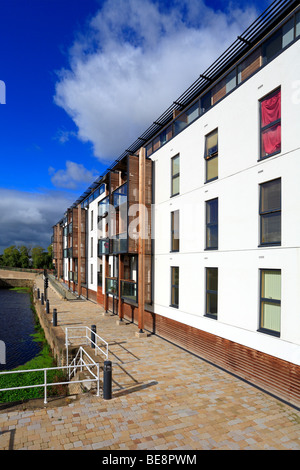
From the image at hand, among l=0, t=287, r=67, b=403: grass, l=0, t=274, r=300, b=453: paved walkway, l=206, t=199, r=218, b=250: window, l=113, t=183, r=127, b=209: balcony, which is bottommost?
l=0, t=287, r=67, b=403: grass

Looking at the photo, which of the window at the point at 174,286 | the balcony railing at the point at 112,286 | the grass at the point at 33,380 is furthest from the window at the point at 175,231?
the grass at the point at 33,380

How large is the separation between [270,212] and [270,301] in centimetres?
253

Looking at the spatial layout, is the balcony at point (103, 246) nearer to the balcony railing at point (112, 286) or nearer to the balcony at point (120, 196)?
the balcony railing at point (112, 286)

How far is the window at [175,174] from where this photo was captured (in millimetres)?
13523

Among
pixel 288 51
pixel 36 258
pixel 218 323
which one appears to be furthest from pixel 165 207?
pixel 36 258

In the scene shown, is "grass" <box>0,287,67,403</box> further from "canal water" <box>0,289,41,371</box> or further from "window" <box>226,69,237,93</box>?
"window" <box>226,69,237,93</box>

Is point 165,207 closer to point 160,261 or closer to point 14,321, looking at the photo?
point 160,261

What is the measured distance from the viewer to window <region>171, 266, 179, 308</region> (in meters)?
13.4

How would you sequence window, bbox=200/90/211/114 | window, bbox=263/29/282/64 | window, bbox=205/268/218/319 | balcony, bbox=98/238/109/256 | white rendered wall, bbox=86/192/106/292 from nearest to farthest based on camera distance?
window, bbox=263/29/282/64, window, bbox=205/268/218/319, window, bbox=200/90/211/114, balcony, bbox=98/238/109/256, white rendered wall, bbox=86/192/106/292

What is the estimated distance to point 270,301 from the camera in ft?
27.0

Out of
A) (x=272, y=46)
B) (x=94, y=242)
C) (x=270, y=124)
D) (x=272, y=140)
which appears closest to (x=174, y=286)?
(x=272, y=140)

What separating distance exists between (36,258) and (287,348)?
82.7m

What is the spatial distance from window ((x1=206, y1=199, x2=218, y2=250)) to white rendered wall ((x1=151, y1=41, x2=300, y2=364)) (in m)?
0.23

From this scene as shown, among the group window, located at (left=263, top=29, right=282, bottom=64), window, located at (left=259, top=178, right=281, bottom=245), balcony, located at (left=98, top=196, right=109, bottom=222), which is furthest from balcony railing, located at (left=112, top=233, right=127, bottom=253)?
window, located at (left=263, top=29, right=282, bottom=64)
